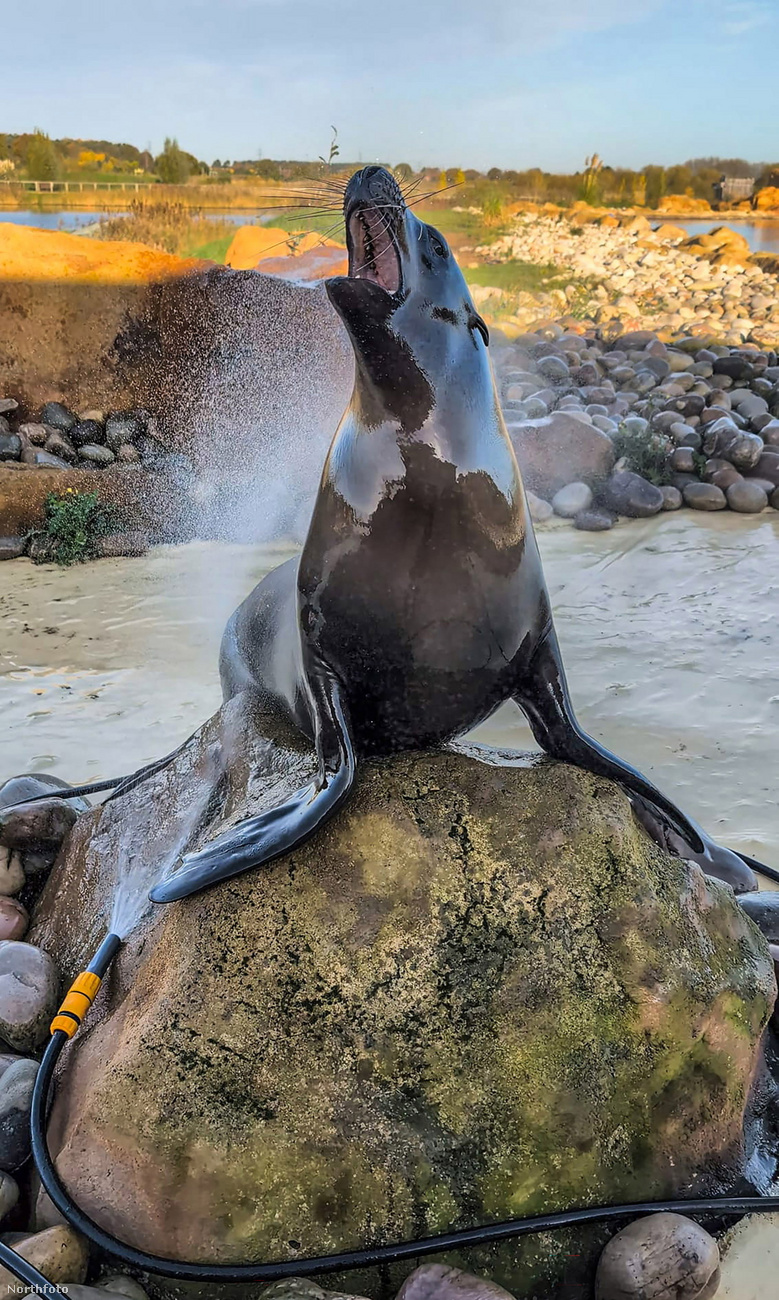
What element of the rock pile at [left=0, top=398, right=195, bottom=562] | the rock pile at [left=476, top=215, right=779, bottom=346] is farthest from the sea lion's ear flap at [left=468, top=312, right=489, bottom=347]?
the rock pile at [left=476, top=215, right=779, bottom=346]

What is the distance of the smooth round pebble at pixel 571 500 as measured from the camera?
9.32 m

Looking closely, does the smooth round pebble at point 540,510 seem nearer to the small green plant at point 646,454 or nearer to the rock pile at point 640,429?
the rock pile at point 640,429

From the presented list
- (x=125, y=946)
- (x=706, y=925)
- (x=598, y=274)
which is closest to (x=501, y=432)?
(x=706, y=925)

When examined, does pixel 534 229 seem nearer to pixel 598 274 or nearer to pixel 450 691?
pixel 598 274

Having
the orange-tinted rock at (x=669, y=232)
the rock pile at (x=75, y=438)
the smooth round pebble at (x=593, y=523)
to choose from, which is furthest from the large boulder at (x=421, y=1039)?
the orange-tinted rock at (x=669, y=232)

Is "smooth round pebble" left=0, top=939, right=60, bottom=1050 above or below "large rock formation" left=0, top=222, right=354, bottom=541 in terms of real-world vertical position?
below

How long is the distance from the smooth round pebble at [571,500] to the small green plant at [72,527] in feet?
12.9

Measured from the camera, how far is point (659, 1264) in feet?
7.11

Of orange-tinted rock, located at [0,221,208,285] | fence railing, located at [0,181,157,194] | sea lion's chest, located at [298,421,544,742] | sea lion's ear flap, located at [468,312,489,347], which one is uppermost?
fence railing, located at [0,181,157,194]

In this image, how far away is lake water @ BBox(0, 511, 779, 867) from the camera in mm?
5168

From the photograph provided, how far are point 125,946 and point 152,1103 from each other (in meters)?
0.56

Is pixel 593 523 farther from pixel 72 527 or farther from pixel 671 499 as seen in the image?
pixel 72 527

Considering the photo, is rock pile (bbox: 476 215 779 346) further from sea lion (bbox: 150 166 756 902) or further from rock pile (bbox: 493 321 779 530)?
sea lion (bbox: 150 166 756 902)

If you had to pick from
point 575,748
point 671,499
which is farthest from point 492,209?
point 575,748
